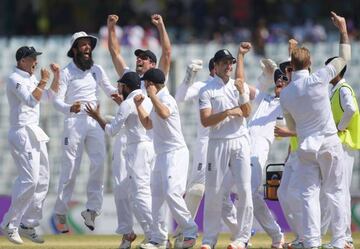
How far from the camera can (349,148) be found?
649 inches

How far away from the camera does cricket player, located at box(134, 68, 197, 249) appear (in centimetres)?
1594

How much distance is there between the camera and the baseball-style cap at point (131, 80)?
16.3 m

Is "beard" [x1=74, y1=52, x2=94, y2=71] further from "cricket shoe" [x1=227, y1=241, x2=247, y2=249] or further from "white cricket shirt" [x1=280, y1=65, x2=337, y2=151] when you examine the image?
"white cricket shirt" [x1=280, y1=65, x2=337, y2=151]

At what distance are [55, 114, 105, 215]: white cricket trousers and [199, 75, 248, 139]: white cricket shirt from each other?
2080 millimetres

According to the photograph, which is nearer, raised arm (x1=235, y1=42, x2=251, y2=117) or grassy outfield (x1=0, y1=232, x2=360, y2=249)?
raised arm (x1=235, y1=42, x2=251, y2=117)

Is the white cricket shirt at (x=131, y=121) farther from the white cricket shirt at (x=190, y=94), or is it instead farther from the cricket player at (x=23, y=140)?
the cricket player at (x=23, y=140)

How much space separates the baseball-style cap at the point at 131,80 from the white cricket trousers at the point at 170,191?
824 mm

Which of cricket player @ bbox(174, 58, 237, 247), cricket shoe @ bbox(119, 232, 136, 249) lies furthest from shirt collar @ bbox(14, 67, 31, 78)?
cricket shoe @ bbox(119, 232, 136, 249)

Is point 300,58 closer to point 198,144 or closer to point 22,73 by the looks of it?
point 198,144

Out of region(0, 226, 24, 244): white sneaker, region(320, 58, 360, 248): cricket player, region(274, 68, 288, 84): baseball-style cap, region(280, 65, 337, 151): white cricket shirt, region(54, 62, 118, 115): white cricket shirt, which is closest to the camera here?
region(280, 65, 337, 151): white cricket shirt

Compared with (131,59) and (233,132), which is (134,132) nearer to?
(233,132)

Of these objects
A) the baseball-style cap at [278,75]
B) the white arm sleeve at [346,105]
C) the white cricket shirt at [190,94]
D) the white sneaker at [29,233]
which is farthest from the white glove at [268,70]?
the white sneaker at [29,233]

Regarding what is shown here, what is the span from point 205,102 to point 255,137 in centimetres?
163

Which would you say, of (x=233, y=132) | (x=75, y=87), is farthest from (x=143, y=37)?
(x=233, y=132)
